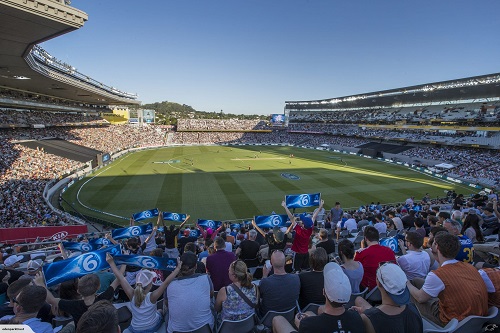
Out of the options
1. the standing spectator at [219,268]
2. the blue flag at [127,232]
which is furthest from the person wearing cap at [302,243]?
the blue flag at [127,232]

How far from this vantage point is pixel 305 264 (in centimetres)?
628

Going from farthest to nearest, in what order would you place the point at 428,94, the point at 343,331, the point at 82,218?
the point at 428,94 → the point at 82,218 → the point at 343,331

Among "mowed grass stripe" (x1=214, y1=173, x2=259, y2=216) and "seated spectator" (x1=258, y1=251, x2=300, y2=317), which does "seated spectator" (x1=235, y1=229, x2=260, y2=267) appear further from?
"mowed grass stripe" (x1=214, y1=173, x2=259, y2=216)

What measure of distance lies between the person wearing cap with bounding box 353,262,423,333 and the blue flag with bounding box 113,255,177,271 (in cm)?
324

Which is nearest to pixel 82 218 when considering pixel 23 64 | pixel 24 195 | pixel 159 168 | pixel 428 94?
pixel 24 195

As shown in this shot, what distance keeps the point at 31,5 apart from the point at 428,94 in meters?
72.0

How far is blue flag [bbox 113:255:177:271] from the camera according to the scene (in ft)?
15.0

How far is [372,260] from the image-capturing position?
4684 millimetres

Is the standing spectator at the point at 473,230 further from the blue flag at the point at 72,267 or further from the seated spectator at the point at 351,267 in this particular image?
the blue flag at the point at 72,267

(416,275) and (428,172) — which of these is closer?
(416,275)

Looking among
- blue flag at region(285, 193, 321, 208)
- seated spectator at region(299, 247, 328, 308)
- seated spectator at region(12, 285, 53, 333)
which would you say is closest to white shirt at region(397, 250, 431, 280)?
seated spectator at region(299, 247, 328, 308)

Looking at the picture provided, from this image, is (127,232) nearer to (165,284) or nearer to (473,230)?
(165,284)

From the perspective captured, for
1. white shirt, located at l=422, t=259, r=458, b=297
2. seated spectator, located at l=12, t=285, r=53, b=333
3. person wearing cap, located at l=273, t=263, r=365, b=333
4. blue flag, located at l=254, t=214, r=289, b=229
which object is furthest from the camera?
blue flag, located at l=254, t=214, r=289, b=229

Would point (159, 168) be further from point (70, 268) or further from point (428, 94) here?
point (428, 94)
